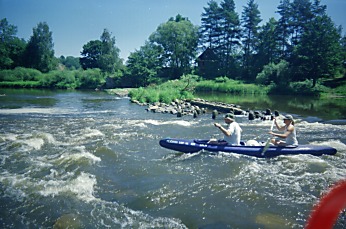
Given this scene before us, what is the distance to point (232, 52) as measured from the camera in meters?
51.5

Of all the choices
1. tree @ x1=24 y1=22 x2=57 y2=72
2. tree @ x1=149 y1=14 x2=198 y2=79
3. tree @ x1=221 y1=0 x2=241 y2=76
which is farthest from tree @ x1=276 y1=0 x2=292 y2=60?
tree @ x1=24 y1=22 x2=57 y2=72

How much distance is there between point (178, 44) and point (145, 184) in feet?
158

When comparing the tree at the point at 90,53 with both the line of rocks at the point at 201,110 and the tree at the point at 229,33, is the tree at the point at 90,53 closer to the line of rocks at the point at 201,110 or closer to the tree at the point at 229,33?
the tree at the point at 229,33

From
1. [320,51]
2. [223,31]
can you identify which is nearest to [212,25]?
[223,31]

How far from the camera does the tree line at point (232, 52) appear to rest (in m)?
34.7

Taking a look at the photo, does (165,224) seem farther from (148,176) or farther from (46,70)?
(46,70)

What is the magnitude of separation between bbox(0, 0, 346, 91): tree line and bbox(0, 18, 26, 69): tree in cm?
22

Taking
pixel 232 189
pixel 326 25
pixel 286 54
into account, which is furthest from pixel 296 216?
pixel 286 54

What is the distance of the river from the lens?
17.9 ft

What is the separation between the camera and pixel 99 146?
414 inches

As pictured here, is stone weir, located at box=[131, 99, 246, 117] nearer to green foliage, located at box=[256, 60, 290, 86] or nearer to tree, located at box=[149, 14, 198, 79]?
green foliage, located at box=[256, 60, 290, 86]

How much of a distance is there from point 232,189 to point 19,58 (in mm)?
70468

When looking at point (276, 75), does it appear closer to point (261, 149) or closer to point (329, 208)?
point (261, 149)

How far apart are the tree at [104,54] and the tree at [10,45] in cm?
1513
